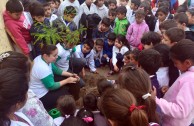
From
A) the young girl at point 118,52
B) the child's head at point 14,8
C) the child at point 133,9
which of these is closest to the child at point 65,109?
the child's head at point 14,8

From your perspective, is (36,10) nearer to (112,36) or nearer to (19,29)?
(19,29)

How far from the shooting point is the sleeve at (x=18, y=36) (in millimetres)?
3148

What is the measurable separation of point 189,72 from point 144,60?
471 mm

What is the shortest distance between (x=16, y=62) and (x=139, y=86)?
3.24ft

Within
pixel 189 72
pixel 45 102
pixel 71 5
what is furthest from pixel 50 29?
pixel 71 5

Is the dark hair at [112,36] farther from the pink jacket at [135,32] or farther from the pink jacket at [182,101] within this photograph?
the pink jacket at [182,101]

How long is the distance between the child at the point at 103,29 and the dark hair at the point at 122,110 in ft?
11.3

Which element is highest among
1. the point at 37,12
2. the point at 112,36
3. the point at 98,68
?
the point at 37,12

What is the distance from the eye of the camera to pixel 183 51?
214cm

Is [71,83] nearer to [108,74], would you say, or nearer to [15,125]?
[108,74]

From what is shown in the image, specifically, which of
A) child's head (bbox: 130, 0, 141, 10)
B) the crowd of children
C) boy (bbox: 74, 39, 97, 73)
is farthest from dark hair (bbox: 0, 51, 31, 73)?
child's head (bbox: 130, 0, 141, 10)

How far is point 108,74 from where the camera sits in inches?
184

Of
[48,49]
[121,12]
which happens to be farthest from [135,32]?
[48,49]

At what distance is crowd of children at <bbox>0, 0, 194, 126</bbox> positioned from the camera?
5.05ft
